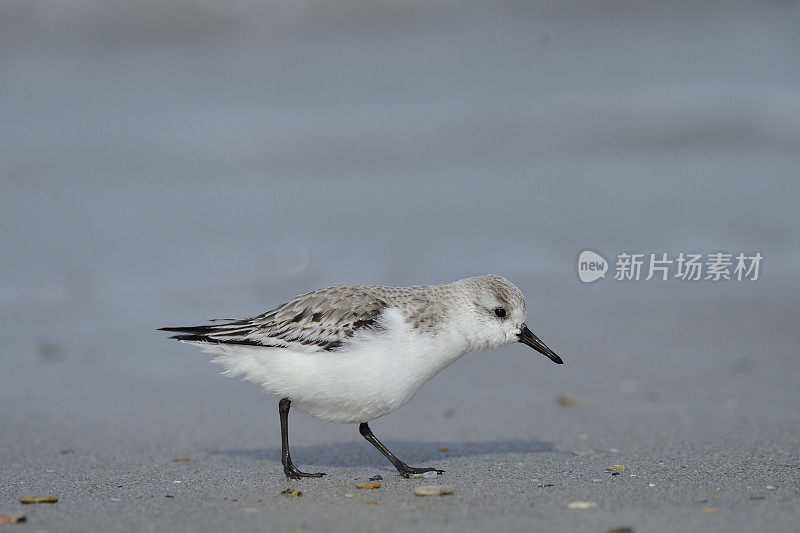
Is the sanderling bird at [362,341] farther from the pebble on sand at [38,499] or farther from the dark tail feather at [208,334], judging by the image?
the pebble on sand at [38,499]

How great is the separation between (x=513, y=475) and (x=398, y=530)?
995 millimetres

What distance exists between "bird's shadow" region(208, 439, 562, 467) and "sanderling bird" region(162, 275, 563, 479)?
37cm

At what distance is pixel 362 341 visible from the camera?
166 inches

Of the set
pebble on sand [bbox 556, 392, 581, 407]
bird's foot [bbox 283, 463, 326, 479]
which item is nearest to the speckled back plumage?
bird's foot [bbox 283, 463, 326, 479]

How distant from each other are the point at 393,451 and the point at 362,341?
38.9 inches

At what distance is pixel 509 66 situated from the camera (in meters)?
16.2

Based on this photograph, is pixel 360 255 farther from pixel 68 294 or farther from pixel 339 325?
pixel 339 325

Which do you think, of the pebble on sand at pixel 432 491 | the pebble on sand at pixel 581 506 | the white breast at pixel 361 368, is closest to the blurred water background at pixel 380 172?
the white breast at pixel 361 368

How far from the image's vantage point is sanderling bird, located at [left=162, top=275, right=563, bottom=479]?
13.8 feet

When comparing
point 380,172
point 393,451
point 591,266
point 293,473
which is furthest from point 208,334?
point 380,172

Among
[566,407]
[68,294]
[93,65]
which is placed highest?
[93,65]

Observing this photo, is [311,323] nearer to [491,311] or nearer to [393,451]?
[491,311]

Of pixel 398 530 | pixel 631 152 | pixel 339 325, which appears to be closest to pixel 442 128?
pixel 631 152

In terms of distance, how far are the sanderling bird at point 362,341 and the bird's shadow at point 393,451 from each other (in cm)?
37
